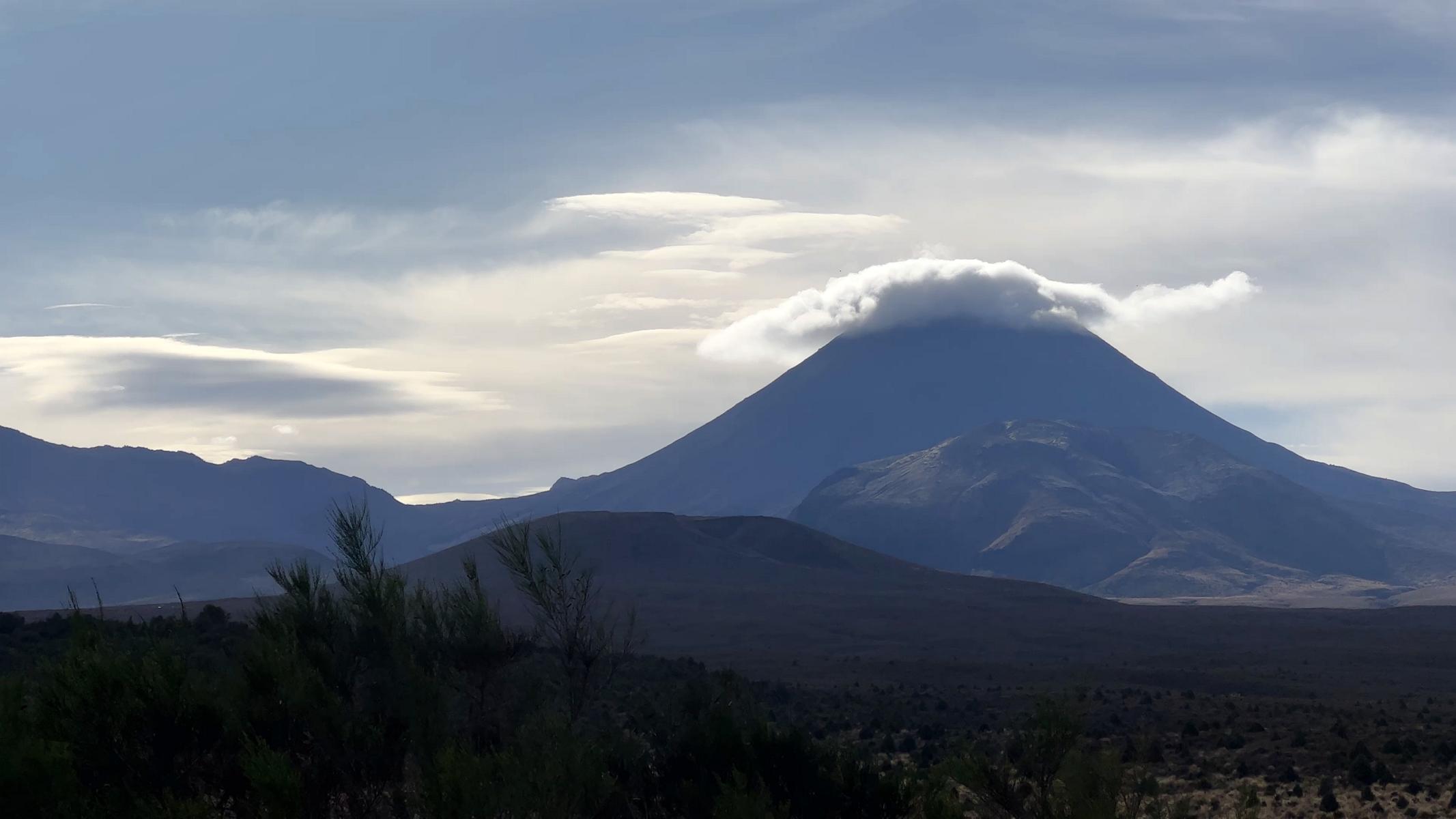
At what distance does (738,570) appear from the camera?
130m

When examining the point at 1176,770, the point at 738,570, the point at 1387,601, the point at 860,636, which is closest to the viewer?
the point at 1176,770

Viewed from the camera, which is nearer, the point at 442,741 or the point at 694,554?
the point at 442,741

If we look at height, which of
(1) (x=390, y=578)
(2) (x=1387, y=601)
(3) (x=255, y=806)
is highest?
(1) (x=390, y=578)

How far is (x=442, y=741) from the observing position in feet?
51.5

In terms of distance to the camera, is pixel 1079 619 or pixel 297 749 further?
pixel 1079 619

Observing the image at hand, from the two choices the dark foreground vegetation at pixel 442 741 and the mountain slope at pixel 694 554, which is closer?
the dark foreground vegetation at pixel 442 741

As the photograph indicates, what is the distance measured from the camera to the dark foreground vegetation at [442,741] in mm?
13938

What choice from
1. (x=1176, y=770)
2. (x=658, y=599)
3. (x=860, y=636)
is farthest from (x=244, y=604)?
(x=1176, y=770)

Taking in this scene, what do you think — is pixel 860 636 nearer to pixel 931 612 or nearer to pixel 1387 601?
pixel 931 612

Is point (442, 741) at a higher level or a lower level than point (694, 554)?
lower

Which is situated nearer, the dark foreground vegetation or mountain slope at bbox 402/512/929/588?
the dark foreground vegetation

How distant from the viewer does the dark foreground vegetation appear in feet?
45.7

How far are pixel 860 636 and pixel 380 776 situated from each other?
73.6 meters

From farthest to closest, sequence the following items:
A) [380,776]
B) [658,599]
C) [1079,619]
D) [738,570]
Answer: [738,570] < [658,599] < [1079,619] < [380,776]
